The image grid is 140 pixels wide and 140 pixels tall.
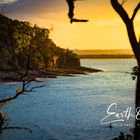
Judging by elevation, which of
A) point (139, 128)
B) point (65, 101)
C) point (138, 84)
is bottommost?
point (65, 101)

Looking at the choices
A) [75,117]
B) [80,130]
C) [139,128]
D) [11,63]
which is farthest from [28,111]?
[11,63]

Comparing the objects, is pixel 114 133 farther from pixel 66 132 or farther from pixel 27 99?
pixel 27 99

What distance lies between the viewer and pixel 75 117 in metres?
78.5

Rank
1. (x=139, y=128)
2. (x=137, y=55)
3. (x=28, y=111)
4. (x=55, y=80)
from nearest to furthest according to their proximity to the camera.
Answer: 1. (x=137, y=55)
2. (x=139, y=128)
3. (x=28, y=111)
4. (x=55, y=80)

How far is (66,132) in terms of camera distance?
61969mm

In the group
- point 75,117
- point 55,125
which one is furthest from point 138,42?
point 75,117

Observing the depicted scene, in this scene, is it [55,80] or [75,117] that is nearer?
[75,117]

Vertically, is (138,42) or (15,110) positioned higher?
(138,42)

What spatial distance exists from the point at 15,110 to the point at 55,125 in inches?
911

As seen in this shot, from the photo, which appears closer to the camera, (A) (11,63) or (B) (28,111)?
(B) (28,111)

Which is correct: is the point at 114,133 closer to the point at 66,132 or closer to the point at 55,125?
the point at 66,132

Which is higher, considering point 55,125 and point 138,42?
point 138,42

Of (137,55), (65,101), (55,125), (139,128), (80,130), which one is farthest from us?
(65,101)

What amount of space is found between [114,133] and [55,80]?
123629 millimetres
